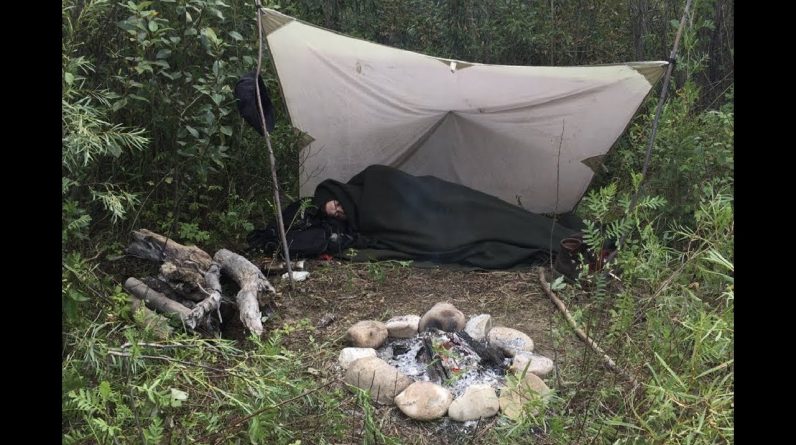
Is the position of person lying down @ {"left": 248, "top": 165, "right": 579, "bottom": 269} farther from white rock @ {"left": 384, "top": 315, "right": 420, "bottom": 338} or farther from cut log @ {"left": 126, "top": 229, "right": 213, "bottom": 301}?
white rock @ {"left": 384, "top": 315, "right": 420, "bottom": 338}

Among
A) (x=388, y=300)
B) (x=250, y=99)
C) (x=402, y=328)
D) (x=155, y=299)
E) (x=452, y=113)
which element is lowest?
(x=388, y=300)

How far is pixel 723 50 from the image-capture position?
532cm

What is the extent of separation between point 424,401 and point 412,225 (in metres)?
1.84

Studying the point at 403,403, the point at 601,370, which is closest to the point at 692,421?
the point at 601,370

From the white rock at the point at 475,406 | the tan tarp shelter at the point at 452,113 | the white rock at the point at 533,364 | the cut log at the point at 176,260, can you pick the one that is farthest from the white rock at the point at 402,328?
the tan tarp shelter at the point at 452,113

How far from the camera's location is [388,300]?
345cm

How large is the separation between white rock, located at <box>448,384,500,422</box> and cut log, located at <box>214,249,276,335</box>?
0.97 m

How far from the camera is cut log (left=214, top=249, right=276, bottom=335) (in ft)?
9.59

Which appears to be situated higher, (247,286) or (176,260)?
(176,260)

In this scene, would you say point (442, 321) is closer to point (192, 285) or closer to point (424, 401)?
point (424, 401)

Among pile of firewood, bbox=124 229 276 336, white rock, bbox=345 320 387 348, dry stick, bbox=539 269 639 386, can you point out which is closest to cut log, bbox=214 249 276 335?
pile of firewood, bbox=124 229 276 336

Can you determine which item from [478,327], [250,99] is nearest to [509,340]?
[478,327]

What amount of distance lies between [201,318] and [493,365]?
1211 millimetres
